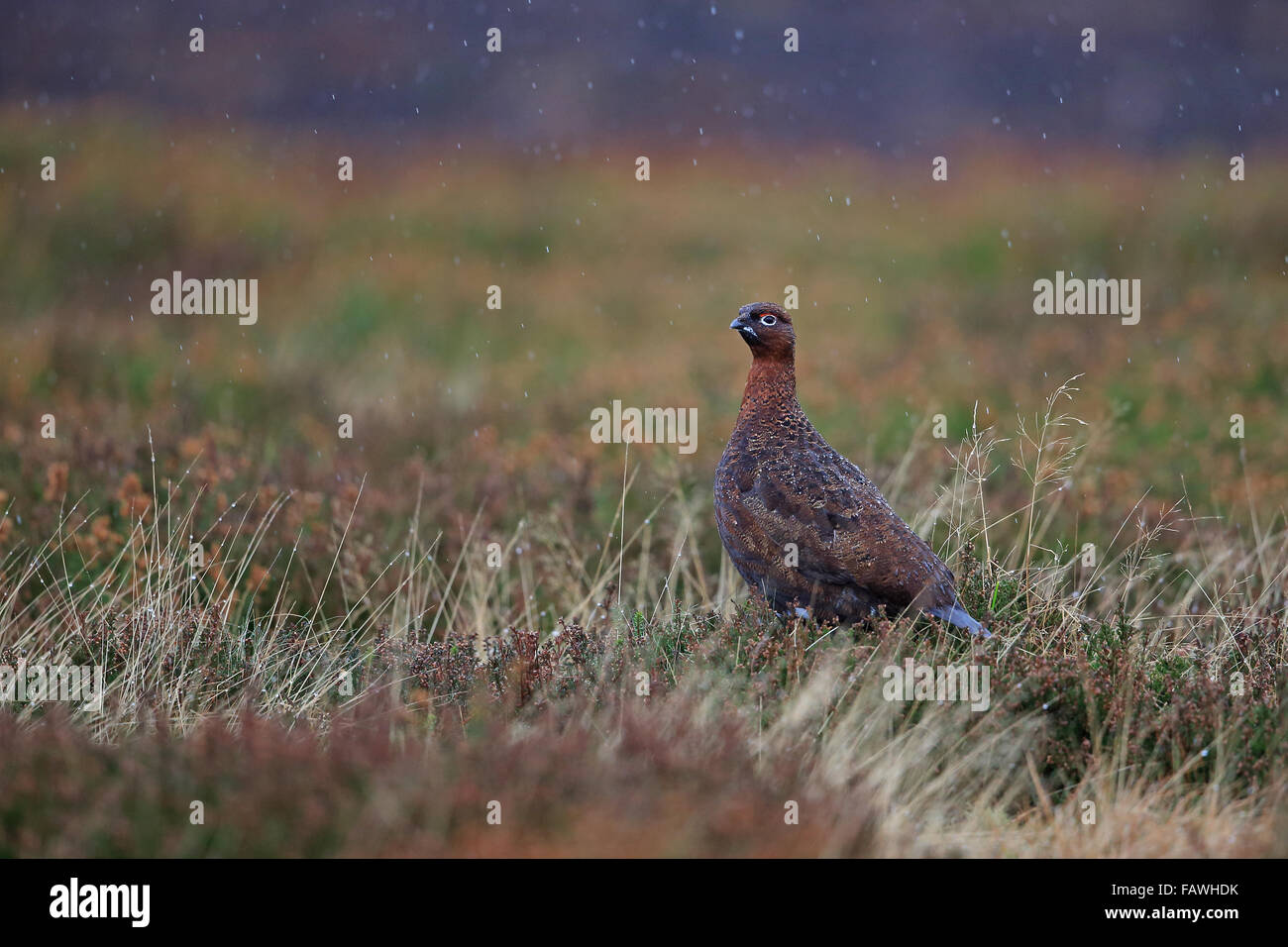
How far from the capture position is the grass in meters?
3.32

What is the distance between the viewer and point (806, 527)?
4578 mm

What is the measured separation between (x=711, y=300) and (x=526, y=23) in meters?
12.0

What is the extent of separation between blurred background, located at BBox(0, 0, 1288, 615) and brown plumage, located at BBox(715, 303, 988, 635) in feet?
3.03

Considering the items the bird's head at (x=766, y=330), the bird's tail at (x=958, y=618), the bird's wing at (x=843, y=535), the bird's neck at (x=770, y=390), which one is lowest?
the bird's tail at (x=958, y=618)

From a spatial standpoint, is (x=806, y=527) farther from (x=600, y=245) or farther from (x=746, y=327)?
(x=600, y=245)

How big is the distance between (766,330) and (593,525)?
7.65ft

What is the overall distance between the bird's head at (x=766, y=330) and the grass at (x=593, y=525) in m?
0.91

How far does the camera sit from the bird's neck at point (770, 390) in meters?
5.02

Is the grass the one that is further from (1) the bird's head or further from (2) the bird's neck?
(1) the bird's head

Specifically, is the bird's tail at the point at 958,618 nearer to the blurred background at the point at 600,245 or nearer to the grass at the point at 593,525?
the grass at the point at 593,525

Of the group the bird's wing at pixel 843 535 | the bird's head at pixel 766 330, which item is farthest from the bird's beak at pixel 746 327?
the bird's wing at pixel 843 535

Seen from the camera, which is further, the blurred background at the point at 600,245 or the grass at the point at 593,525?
the blurred background at the point at 600,245
